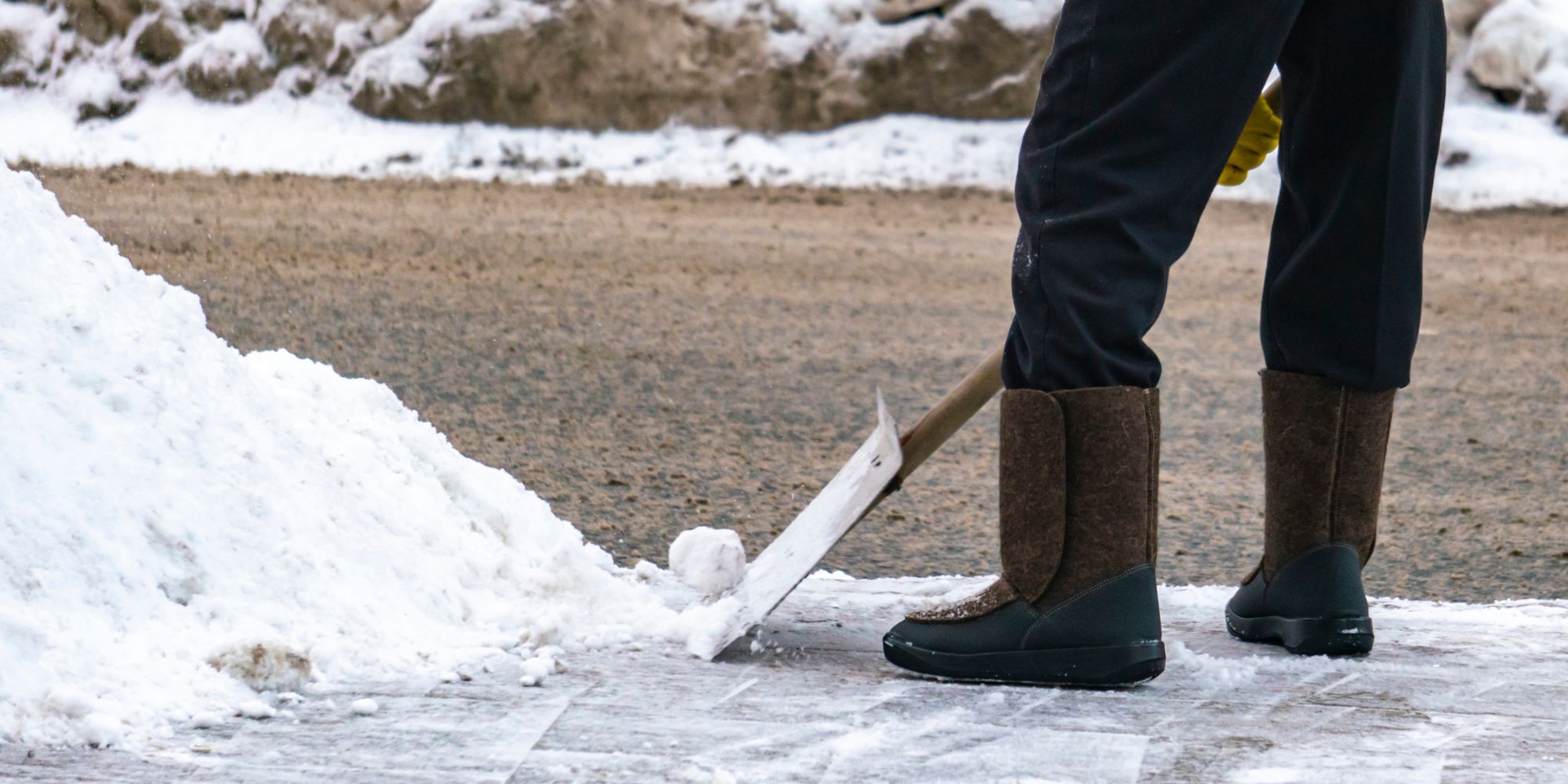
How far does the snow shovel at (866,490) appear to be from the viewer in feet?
5.96

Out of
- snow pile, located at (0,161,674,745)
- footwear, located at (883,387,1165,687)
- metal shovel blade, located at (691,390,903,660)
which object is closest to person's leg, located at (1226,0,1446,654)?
footwear, located at (883,387,1165,687)

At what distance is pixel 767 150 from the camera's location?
8.37 meters

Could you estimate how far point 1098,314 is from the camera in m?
1.60

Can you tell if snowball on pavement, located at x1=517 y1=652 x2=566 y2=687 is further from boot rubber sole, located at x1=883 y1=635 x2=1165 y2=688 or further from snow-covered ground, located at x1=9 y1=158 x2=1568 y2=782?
boot rubber sole, located at x1=883 y1=635 x2=1165 y2=688

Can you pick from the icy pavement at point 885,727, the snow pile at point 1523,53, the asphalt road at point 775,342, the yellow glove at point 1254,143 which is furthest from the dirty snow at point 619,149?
the icy pavement at point 885,727

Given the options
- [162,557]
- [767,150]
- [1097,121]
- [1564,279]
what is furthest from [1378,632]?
[767,150]

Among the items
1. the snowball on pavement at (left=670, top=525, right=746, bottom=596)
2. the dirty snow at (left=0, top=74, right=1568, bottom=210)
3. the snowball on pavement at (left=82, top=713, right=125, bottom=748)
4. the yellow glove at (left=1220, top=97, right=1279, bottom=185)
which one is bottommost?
the dirty snow at (left=0, top=74, right=1568, bottom=210)

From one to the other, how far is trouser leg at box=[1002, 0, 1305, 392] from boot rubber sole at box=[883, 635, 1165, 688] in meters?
0.29

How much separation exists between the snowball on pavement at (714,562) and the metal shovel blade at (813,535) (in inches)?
1.3

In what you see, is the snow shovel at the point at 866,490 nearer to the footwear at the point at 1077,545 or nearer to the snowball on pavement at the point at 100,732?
the footwear at the point at 1077,545

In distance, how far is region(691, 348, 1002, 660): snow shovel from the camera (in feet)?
5.96

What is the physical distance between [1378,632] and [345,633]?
1.24m

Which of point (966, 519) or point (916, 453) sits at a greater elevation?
point (916, 453)

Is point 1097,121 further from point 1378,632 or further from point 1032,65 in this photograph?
point 1032,65
